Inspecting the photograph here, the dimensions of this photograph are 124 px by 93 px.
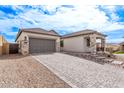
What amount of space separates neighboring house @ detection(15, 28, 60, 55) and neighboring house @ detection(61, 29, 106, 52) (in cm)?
225

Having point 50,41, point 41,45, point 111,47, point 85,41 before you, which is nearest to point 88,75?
point 41,45

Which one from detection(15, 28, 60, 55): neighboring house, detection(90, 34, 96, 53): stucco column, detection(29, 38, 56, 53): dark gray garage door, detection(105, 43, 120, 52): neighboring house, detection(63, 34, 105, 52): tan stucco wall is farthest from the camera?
detection(105, 43, 120, 52): neighboring house

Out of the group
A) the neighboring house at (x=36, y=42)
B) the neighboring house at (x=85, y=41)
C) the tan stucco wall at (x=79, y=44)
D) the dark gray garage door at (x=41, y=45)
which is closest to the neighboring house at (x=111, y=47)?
the neighboring house at (x=85, y=41)

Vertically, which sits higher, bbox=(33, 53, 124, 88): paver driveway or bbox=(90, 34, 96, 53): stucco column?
bbox=(90, 34, 96, 53): stucco column

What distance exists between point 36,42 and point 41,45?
0.73 metres

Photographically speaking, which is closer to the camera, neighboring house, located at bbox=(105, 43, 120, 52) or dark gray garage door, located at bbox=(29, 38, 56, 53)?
dark gray garage door, located at bbox=(29, 38, 56, 53)

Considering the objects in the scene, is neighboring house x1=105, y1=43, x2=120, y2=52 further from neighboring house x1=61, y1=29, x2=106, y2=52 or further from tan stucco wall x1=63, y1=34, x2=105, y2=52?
tan stucco wall x1=63, y1=34, x2=105, y2=52

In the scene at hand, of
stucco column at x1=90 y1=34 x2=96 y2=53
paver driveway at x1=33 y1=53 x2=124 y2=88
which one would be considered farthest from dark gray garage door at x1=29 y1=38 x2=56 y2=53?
paver driveway at x1=33 y1=53 x2=124 y2=88

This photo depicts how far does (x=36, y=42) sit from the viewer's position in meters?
13.5

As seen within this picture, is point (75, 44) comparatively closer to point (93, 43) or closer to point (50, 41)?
point (93, 43)

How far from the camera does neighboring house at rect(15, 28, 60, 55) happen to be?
1263 cm
